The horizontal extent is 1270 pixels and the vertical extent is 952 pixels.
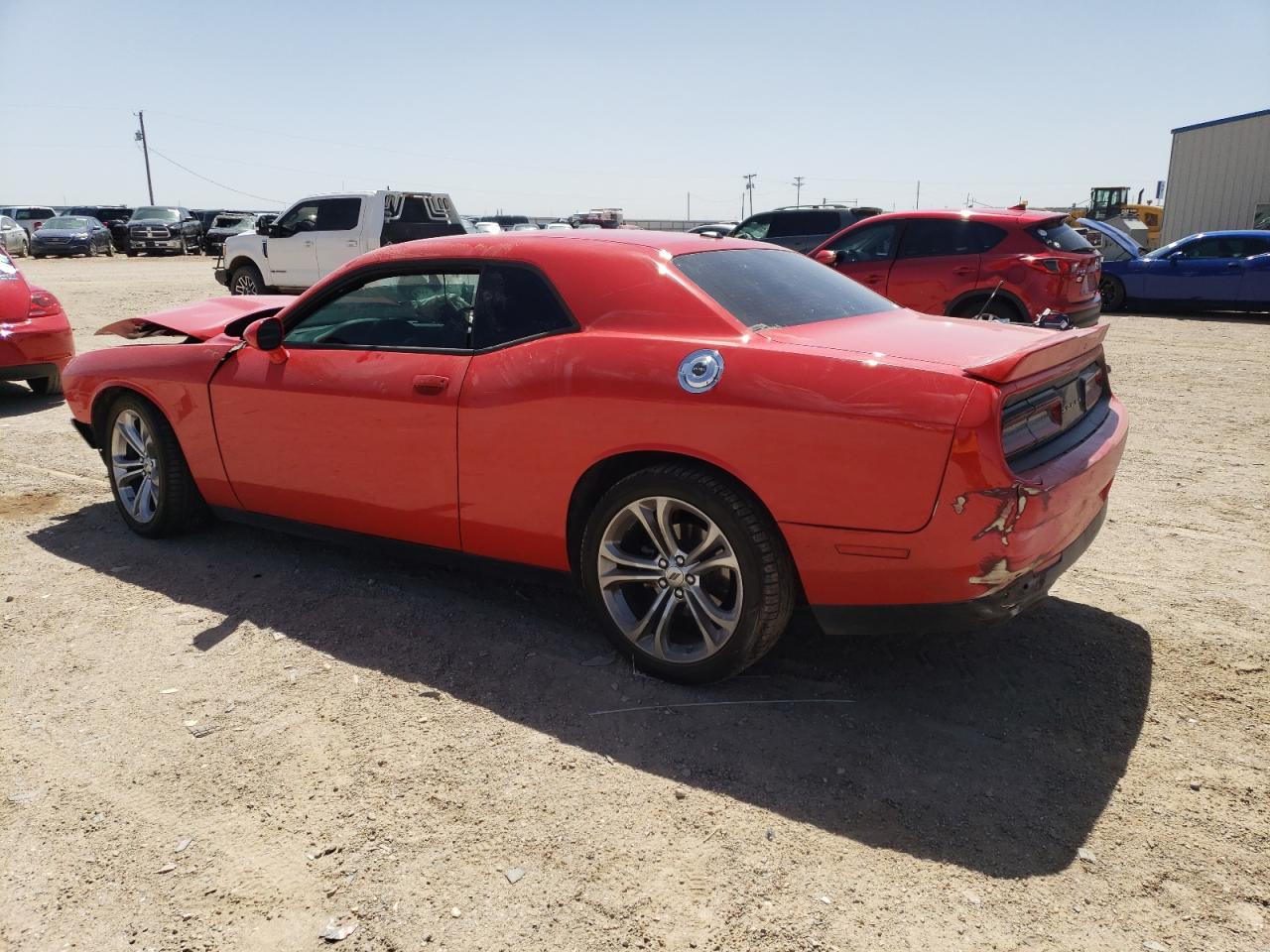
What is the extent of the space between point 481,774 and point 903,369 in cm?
175

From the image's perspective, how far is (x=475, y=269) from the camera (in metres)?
3.74

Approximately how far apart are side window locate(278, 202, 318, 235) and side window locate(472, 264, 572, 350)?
525 inches

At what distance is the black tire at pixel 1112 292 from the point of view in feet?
52.4

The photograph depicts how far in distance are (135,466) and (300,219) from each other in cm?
1216

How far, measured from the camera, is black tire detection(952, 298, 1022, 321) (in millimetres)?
9422

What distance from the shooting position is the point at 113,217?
1591 inches

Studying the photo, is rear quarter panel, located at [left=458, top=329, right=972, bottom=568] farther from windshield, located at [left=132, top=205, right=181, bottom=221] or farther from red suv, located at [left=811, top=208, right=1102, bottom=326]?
windshield, located at [left=132, top=205, right=181, bottom=221]

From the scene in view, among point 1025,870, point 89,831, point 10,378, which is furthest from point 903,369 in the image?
point 10,378

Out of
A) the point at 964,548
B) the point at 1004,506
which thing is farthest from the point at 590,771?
the point at 1004,506

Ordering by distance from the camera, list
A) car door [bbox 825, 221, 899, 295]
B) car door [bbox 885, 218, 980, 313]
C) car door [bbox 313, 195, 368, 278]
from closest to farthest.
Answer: car door [bbox 885, 218, 980, 313] → car door [bbox 825, 221, 899, 295] → car door [bbox 313, 195, 368, 278]

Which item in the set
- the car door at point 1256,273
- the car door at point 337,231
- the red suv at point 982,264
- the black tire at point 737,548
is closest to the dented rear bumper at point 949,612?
the black tire at point 737,548

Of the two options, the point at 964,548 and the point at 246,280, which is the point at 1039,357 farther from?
the point at 246,280

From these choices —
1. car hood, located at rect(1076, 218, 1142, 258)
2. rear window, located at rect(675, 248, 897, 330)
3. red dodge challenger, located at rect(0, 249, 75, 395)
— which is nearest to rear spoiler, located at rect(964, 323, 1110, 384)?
rear window, located at rect(675, 248, 897, 330)

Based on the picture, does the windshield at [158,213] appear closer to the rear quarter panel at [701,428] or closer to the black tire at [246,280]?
the black tire at [246,280]
